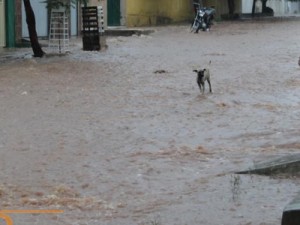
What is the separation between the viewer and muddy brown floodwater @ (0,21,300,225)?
22.1 feet

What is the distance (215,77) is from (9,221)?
35.5ft

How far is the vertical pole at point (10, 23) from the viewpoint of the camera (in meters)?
26.9

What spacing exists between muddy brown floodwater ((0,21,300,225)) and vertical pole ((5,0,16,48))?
24.1 ft

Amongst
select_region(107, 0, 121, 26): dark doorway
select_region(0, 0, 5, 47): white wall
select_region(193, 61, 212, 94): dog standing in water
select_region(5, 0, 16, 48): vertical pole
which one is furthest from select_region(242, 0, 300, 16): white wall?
select_region(193, 61, 212, 94): dog standing in water

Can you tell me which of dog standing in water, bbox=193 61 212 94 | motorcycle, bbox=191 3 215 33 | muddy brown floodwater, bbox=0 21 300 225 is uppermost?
motorcycle, bbox=191 3 215 33

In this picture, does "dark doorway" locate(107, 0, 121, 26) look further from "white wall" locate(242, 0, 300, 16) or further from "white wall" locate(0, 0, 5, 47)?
"white wall" locate(242, 0, 300, 16)

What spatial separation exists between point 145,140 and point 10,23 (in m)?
18.3

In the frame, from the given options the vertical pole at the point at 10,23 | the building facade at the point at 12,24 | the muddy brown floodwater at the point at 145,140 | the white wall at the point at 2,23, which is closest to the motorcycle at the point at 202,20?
the building facade at the point at 12,24

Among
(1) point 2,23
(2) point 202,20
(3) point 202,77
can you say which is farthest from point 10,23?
(3) point 202,77

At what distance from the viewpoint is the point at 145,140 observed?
388 inches

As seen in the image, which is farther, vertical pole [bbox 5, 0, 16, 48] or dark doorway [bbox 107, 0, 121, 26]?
dark doorway [bbox 107, 0, 121, 26]

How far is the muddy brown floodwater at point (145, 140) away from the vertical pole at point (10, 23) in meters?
7.34

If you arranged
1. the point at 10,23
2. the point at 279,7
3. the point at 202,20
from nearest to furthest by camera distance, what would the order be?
the point at 10,23, the point at 202,20, the point at 279,7

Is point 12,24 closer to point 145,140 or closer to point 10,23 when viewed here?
point 10,23
